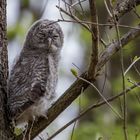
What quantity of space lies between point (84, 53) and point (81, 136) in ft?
9.97

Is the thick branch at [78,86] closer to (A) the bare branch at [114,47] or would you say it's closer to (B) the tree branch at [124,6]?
(A) the bare branch at [114,47]

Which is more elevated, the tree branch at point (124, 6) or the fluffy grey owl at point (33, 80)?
the tree branch at point (124, 6)

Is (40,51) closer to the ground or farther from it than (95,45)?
closer to the ground

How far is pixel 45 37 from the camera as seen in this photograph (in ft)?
18.0

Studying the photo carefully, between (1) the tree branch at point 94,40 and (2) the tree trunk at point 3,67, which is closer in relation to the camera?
(1) the tree branch at point 94,40

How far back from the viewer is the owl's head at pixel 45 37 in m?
5.43

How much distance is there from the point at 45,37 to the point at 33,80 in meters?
0.71

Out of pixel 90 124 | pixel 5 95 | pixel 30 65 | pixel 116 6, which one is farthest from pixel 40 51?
pixel 90 124

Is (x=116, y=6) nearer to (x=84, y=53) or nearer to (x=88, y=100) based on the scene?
(x=88, y=100)

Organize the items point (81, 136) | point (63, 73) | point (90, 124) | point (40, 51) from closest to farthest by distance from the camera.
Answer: point (40, 51) → point (81, 136) → point (90, 124) → point (63, 73)

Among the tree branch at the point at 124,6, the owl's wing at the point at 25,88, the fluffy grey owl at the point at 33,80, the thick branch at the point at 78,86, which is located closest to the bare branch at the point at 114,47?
the thick branch at the point at 78,86

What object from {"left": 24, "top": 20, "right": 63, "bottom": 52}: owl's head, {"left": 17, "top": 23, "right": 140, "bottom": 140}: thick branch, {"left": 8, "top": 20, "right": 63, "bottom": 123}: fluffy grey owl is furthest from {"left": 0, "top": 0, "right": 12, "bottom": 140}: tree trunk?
{"left": 24, "top": 20, "right": 63, "bottom": 52}: owl's head

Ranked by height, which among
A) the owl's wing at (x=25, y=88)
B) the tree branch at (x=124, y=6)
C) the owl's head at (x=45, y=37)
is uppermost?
the tree branch at (x=124, y=6)

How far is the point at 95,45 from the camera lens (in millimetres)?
4168
